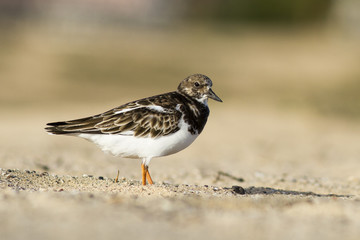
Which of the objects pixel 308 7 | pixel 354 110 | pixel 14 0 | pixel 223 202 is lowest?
pixel 223 202

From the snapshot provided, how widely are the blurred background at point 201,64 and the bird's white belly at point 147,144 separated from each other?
102 inches

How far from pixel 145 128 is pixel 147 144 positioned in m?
0.18

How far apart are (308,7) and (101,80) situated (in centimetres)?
2862

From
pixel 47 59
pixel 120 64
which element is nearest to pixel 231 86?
pixel 120 64

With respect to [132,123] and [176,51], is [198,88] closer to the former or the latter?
[132,123]

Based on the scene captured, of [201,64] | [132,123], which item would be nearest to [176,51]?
[201,64]

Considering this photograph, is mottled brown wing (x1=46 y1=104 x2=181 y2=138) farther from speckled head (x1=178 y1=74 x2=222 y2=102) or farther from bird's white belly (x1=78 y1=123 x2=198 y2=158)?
speckled head (x1=178 y1=74 x2=222 y2=102)

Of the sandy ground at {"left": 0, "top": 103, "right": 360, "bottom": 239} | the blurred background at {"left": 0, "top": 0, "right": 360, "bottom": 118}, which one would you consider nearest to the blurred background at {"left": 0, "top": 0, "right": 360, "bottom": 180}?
the blurred background at {"left": 0, "top": 0, "right": 360, "bottom": 118}

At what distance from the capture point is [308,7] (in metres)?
47.5

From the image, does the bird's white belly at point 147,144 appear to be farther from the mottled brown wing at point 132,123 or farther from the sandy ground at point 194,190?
the sandy ground at point 194,190

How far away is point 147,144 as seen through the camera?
5.82 metres

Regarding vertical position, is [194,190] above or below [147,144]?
below

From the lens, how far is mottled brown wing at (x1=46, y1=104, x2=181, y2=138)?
583 centimetres

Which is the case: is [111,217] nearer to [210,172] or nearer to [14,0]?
[210,172]
